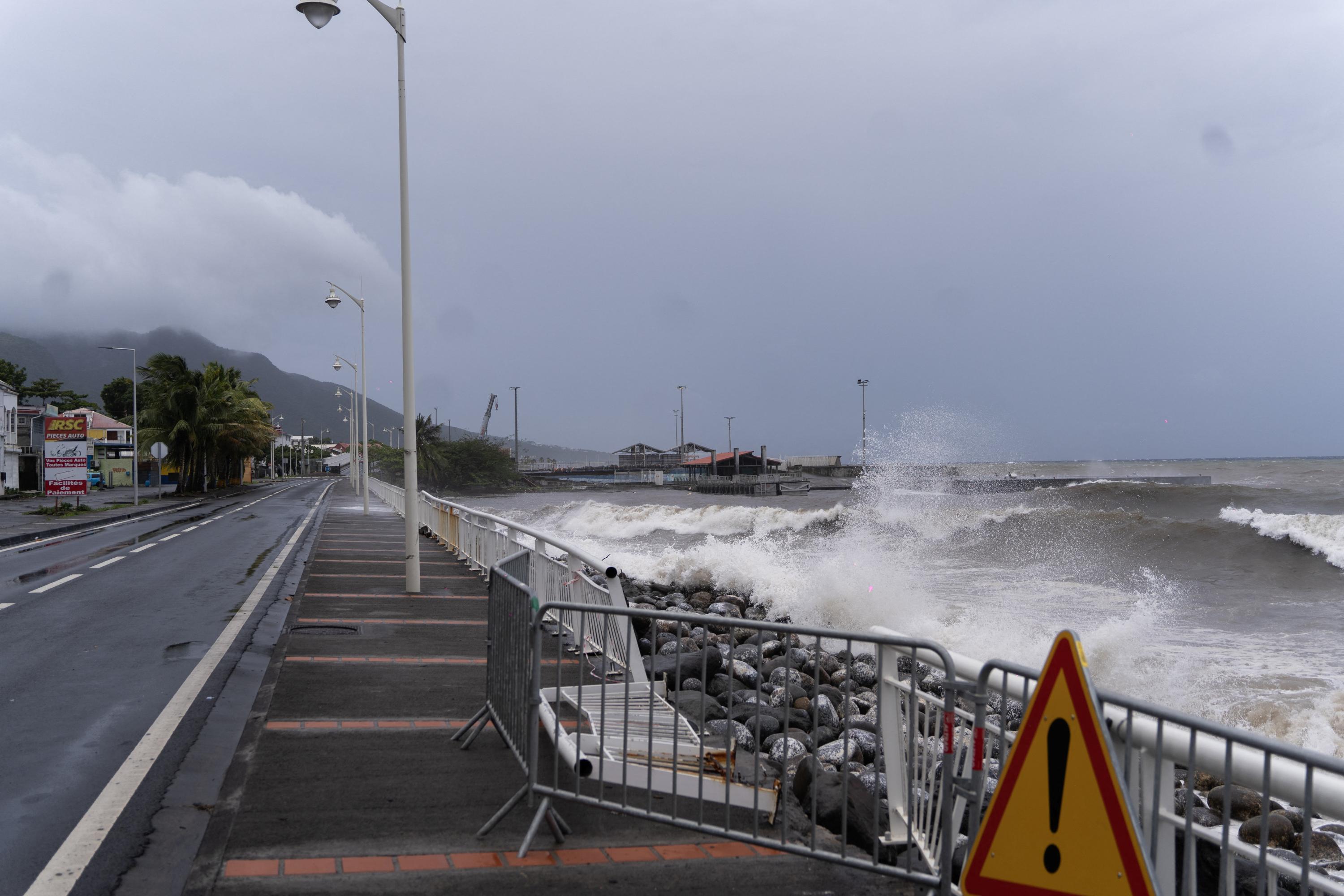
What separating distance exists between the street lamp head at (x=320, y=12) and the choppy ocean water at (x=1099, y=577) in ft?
39.1

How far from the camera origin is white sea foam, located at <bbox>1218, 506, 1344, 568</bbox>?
2441 centimetres

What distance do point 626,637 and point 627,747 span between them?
121cm

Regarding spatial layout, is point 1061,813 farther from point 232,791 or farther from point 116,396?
point 116,396

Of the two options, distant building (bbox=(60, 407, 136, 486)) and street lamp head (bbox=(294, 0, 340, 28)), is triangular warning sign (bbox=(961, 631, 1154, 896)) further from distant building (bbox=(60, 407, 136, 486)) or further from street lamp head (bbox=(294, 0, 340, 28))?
distant building (bbox=(60, 407, 136, 486))

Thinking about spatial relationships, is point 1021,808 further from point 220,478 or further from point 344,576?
point 220,478

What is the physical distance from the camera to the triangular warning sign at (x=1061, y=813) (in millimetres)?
2607

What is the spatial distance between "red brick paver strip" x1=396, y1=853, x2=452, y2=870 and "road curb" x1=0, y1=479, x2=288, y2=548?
2262 centimetres

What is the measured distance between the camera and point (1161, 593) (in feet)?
67.8

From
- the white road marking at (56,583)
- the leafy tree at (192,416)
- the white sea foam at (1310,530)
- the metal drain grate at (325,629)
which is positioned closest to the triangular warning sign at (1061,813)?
the metal drain grate at (325,629)

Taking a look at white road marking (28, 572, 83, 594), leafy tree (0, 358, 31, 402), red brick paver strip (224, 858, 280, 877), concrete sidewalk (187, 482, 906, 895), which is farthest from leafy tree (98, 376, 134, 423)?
red brick paver strip (224, 858, 280, 877)

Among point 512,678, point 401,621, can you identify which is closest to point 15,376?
point 401,621

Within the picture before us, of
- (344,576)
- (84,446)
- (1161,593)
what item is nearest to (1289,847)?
(344,576)

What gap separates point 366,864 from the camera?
406 cm

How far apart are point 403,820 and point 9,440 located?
68755 mm
